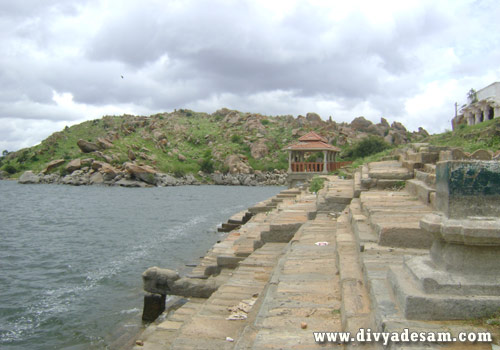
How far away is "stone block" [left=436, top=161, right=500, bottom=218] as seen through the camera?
2562 mm

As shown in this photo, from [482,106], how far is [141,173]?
38883mm

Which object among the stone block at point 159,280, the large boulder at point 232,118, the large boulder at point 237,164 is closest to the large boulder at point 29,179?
the large boulder at point 237,164

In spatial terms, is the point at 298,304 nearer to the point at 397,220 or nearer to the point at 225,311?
the point at 225,311

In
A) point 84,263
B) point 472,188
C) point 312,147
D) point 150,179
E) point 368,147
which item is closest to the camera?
point 472,188

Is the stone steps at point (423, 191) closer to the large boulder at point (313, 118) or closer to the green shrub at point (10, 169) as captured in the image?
the green shrub at point (10, 169)

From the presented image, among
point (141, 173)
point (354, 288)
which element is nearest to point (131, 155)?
point (141, 173)

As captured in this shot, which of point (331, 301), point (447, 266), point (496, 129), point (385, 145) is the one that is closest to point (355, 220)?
point (331, 301)

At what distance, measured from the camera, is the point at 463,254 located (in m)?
2.61

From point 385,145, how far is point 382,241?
45592 millimetres

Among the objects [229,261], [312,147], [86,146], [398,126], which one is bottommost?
Result: [229,261]

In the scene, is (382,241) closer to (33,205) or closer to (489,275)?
(489,275)

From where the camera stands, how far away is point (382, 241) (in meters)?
4.09

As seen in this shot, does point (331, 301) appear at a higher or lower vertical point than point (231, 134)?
lower

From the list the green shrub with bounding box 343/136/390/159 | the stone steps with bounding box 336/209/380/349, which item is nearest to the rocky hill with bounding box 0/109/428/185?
the green shrub with bounding box 343/136/390/159
